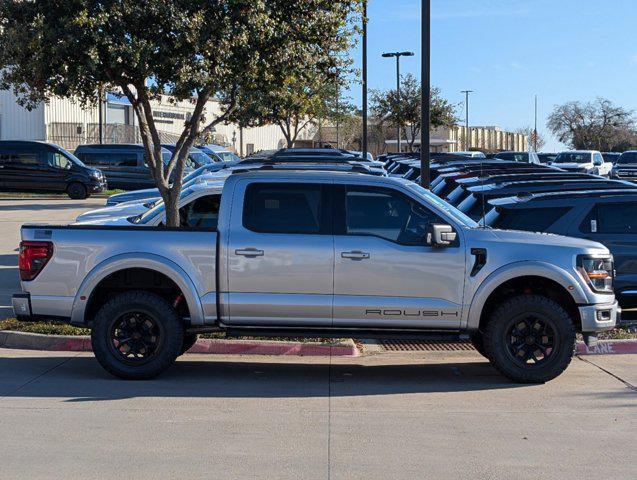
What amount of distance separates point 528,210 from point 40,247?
5965mm

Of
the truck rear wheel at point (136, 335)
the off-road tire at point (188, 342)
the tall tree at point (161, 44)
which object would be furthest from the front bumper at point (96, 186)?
the truck rear wheel at point (136, 335)

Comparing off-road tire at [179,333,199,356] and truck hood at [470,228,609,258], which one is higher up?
truck hood at [470,228,609,258]

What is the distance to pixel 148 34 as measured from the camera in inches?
448

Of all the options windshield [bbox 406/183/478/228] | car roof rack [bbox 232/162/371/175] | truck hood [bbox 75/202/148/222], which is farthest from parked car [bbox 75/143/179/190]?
windshield [bbox 406/183/478/228]

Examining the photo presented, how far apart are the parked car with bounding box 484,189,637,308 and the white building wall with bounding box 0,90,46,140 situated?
4998 centimetres

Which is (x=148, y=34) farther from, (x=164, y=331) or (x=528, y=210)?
(x=528, y=210)

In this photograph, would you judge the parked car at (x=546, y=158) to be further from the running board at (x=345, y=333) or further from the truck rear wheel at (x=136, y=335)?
the truck rear wheel at (x=136, y=335)

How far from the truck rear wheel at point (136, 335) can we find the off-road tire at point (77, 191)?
86.4ft

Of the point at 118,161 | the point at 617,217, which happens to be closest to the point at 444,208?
the point at 617,217

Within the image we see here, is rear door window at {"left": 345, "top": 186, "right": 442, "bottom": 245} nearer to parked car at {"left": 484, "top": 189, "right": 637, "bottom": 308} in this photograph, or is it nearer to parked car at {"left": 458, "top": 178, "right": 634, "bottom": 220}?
parked car at {"left": 484, "top": 189, "right": 637, "bottom": 308}

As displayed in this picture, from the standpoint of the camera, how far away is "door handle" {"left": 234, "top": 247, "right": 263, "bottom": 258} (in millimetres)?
8867

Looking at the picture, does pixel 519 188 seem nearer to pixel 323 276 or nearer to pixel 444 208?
pixel 444 208

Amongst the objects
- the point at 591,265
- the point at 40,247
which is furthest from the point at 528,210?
the point at 40,247

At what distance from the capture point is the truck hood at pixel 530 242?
349 inches
